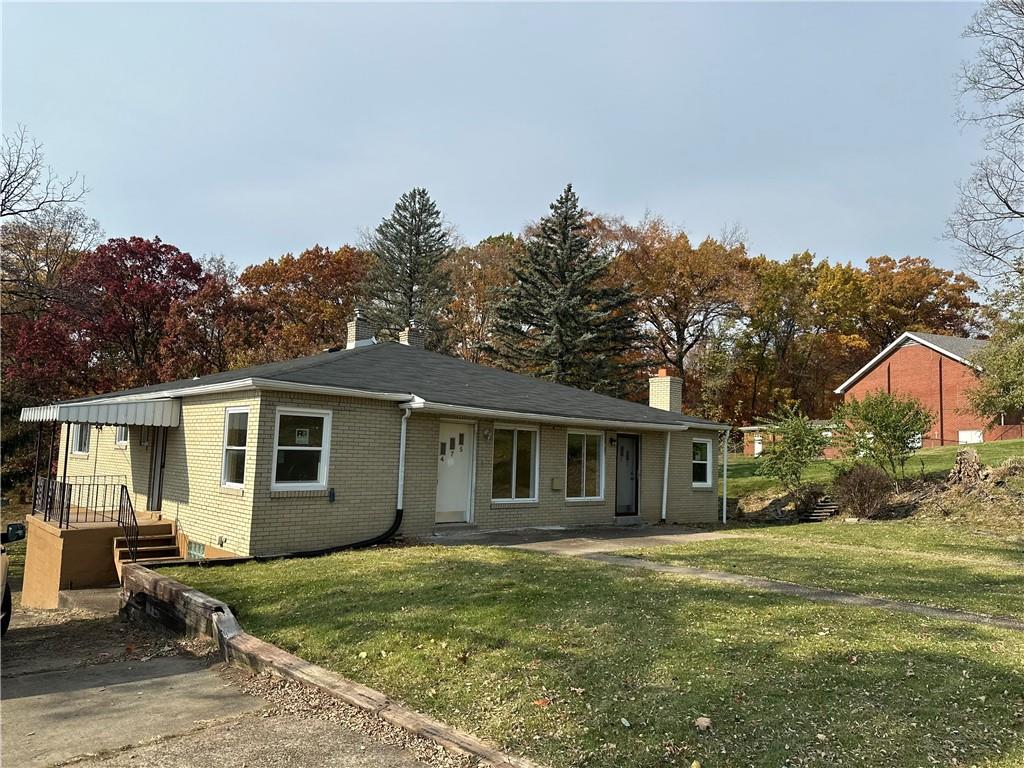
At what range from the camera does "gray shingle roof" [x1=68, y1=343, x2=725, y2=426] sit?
12484 mm

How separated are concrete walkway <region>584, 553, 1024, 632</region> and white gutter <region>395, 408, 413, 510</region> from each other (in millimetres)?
4161

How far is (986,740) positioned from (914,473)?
22.3 meters

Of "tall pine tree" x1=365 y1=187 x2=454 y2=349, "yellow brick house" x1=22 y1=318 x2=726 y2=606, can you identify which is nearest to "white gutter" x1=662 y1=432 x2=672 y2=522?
"yellow brick house" x1=22 y1=318 x2=726 y2=606

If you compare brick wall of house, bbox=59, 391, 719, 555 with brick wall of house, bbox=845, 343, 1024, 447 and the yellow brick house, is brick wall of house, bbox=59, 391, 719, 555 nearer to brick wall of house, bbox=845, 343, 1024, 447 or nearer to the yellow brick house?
the yellow brick house

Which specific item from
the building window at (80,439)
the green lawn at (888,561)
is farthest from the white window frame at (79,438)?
the green lawn at (888,561)

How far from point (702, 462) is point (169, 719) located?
55.4 feet

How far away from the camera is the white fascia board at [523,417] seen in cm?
1241

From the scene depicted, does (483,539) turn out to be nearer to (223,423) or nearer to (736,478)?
(223,423)

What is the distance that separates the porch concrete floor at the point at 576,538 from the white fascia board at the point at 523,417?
235 cm

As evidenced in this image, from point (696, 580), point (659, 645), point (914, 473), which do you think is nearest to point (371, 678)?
point (659, 645)

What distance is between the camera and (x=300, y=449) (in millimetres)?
11430

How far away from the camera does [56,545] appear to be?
12.1 meters

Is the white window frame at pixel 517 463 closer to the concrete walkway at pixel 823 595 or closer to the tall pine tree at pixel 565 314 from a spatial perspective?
the concrete walkway at pixel 823 595

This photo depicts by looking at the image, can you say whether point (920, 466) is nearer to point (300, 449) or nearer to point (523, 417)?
point (523, 417)
